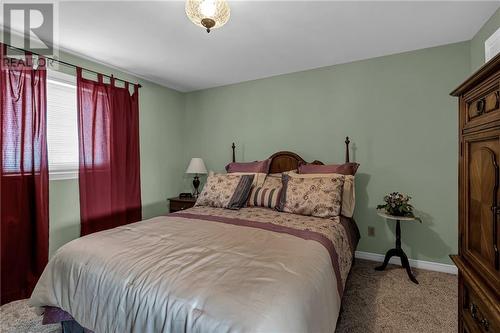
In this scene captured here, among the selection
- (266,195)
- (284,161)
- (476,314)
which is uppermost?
(284,161)

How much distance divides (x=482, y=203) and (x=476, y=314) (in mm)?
A: 506

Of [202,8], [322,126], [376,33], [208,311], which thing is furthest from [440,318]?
[202,8]

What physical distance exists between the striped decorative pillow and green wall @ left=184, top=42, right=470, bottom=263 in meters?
0.84

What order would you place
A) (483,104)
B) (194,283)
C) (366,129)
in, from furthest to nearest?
(366,129) → (194,283) → (483,104)

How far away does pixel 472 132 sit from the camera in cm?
107

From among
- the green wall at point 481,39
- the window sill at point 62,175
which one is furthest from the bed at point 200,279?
the green wall at point 481,39

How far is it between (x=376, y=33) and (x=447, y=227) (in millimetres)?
2142

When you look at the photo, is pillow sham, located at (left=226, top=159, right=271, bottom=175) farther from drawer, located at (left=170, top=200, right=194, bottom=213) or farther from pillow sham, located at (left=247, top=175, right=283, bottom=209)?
drawer, located at (left=170, top=200, right=194, bottom=213)

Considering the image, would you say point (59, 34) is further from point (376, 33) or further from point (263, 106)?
point (376, 33)

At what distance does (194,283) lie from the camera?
3.68 feet

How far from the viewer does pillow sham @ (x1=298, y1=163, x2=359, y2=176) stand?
8.66 ft

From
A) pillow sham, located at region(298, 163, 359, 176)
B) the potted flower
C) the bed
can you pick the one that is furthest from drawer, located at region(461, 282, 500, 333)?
pillow sham, located at region(298, 163, 359, 176)

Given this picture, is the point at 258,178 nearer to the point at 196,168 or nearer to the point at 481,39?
the point at 196,168

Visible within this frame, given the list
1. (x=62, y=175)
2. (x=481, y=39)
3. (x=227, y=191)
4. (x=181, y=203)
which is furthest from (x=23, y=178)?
(x=481, y=39)
